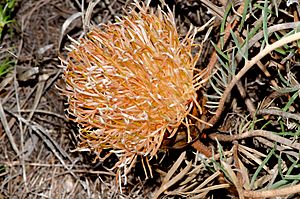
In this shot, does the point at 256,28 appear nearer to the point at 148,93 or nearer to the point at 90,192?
the point at 148,93

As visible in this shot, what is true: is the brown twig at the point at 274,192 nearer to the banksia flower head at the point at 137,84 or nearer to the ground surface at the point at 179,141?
the ground surface at the point at 179,141

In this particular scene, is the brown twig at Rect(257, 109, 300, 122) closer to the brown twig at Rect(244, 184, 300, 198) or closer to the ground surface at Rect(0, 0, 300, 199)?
the ground surface at Rect(0, 0, 300, 199)

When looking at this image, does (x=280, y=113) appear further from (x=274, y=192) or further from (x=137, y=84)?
(x=137, y=84)

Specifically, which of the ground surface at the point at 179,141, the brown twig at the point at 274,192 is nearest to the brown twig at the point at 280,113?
the ground surface at the point at 179,141

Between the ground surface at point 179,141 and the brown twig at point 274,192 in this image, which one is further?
the ground surface at point 179,141

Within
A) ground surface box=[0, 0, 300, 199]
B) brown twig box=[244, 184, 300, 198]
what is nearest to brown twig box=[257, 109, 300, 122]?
ground surface box=[0, 0, 300, 199]
